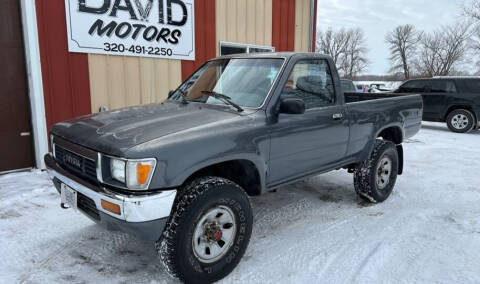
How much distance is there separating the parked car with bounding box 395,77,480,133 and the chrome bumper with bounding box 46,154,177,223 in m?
11.8

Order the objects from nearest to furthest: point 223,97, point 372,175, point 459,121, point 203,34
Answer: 1. point 223,97
2. point 372,175
3. point 203,34
4. point 459,121

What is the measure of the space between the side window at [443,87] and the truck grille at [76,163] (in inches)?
477

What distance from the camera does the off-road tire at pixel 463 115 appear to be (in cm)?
1132

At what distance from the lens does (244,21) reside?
8.34 metres

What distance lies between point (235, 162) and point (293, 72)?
1144mm

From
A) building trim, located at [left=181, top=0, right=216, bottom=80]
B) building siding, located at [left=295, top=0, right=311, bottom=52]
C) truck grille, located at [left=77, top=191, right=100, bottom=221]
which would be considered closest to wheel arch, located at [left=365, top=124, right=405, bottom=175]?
truck grille, located at [left=77, top=191, right=100, bottom=221]

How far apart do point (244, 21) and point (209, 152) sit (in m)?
6.33

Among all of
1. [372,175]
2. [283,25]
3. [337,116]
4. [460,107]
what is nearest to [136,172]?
[337,116]

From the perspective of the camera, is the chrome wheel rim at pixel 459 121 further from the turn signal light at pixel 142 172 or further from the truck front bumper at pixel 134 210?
the turn signal light at pixel 142 172

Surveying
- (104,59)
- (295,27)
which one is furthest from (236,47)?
(104,59)

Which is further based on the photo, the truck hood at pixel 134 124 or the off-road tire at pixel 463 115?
the off-road tire at pixel 463 115

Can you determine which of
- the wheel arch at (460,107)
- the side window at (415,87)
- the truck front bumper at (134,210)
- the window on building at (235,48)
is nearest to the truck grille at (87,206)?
the truck front bumper at (134,210)

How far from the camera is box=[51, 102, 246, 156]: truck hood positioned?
2.59m

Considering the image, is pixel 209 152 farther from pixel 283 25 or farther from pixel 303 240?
pixel 283 25
